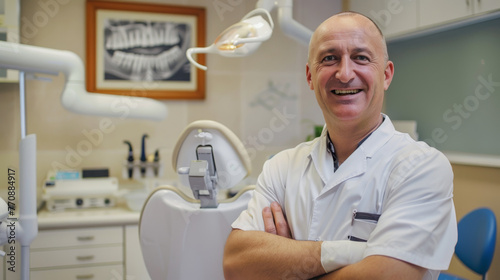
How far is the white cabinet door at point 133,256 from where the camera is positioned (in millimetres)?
2558

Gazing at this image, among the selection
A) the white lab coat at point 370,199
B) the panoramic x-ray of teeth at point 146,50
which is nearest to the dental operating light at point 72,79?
the white lab coat at point 370,199

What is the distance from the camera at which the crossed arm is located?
3.38ft

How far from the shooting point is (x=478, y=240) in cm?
214

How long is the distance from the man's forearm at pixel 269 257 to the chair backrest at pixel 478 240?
1.36m

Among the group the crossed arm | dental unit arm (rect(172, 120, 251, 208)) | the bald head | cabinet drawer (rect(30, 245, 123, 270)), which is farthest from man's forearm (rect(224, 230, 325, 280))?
cabinet drawer (rect(30, 245, 123, 270))

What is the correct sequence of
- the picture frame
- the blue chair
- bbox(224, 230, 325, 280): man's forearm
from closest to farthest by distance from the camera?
bbox(224, 230, 325, 280): man's forearm → the blue chair → the picture frame

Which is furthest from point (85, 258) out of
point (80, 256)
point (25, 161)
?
point (25, 161)

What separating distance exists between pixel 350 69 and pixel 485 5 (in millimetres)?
1464

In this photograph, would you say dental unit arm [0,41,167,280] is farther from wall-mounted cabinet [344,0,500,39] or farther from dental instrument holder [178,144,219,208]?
wall-mounted cabinet [344,0,500,39]

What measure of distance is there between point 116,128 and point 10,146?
673 millimetres

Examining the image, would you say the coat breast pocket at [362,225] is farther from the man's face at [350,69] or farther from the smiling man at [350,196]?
the man's face at [350,69]

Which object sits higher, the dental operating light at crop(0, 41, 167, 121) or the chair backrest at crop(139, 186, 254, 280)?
the dental operating light at crop(0, 41, 167, 121)

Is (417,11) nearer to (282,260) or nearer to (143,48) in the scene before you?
(143,48)

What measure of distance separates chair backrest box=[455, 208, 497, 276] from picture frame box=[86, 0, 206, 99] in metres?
1.91
